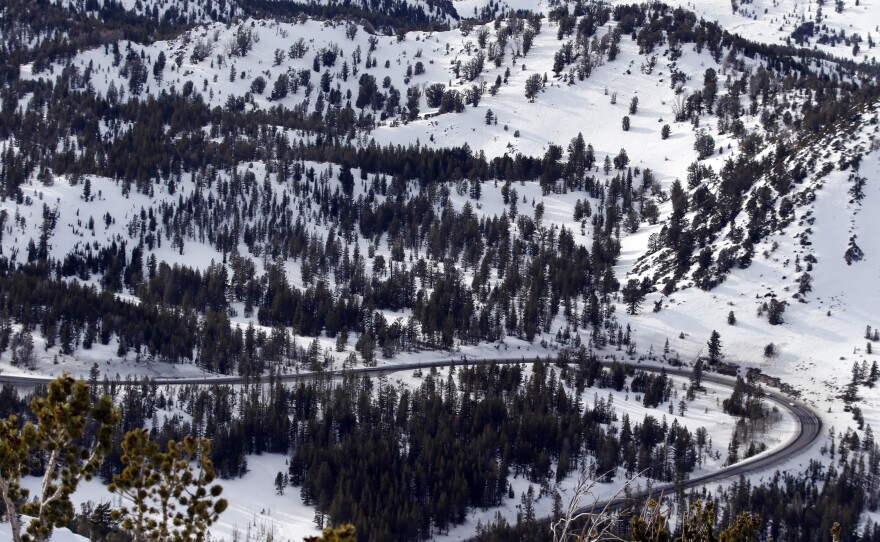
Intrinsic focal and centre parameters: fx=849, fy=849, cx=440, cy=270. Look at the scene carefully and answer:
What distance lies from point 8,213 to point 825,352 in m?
162

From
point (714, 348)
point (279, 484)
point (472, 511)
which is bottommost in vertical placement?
point (279, 484)

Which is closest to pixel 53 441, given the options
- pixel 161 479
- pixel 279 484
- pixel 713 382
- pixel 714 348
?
pixel 161 479

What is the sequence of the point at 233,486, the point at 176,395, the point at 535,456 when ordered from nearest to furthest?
the point at 233,486, the point at 535,456, the point at 176,395

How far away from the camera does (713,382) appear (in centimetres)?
13612

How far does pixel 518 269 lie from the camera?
17700 cm

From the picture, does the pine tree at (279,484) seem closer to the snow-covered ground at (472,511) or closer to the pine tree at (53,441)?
the snow-covered ground at (472,511)

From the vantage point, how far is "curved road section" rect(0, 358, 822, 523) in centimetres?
10712

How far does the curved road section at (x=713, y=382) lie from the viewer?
107 meters

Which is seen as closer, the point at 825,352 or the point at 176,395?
the point at 176,395

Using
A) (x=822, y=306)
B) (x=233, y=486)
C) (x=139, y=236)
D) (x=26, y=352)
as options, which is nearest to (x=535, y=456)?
(x=233, y=486)

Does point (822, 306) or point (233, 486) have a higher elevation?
point (822, 306)

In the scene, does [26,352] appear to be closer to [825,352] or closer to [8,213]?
[8,213]

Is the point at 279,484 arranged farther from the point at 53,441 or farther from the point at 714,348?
the point at 53,441

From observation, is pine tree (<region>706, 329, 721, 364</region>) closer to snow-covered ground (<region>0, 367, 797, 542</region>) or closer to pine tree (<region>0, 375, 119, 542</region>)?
snow-covered ground (<region>0, 367, 797, 542</region>)
